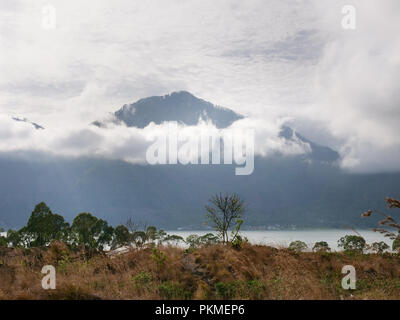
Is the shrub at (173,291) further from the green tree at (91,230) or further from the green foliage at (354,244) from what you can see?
the green tree at (91,230)

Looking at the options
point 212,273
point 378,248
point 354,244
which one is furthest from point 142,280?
point 354,244

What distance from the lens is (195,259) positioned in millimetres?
15609

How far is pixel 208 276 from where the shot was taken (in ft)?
45.2

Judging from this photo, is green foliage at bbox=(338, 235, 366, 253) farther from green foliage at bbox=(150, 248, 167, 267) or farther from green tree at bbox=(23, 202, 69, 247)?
green tree at bbox=(23, 202, 69, 247)

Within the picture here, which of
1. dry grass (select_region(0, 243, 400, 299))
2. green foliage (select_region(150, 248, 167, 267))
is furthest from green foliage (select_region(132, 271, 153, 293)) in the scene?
green foliage (select_region(150, 248, 167, 267))

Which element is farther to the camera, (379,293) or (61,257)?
(61,257)

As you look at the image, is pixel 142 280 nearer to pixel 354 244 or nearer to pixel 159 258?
pixel 159 258

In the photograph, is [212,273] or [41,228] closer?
[212,273]

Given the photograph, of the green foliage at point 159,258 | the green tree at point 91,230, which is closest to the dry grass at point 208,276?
the green foliage at point 159,258

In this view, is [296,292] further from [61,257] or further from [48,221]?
[48,221]

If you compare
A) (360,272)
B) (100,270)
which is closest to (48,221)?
(100,270)

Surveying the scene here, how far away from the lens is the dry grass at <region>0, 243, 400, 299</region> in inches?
468
